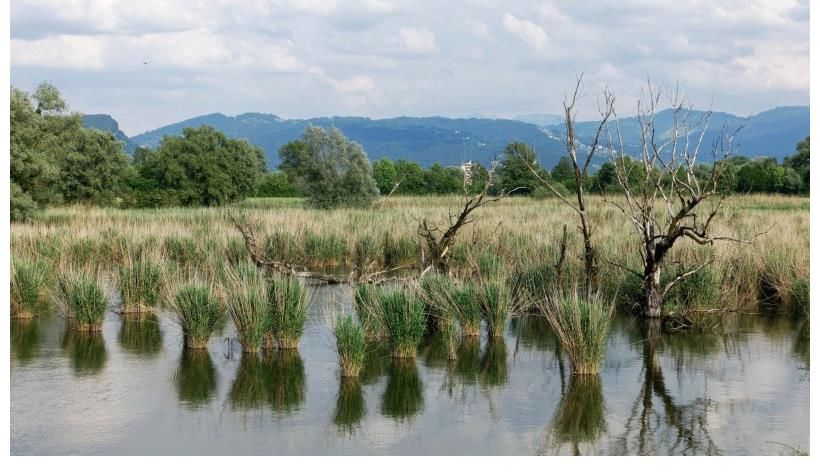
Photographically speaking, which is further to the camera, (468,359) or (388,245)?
(388,245)

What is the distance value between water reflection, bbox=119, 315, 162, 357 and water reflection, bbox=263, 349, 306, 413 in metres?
1.34

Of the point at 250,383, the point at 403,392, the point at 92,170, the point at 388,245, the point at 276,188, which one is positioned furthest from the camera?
the point at 276,188

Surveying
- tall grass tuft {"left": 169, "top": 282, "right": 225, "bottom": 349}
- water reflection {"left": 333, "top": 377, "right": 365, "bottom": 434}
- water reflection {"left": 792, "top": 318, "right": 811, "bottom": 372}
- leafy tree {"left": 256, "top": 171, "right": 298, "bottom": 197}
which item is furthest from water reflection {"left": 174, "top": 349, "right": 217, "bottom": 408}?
leafy tree {"left": 256, "top": 171, "right": 298, "bottom": 197}

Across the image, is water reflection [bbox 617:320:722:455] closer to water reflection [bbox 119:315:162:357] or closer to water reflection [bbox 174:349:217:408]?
water reflection [bbox 174:349:217:408]

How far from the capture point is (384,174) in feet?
191

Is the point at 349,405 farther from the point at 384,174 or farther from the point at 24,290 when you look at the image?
the point at 384,174

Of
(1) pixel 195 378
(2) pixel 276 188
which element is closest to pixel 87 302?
(1) pixel 195 378

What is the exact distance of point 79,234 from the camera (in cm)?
1705

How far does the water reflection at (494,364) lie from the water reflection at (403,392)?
0.61 m

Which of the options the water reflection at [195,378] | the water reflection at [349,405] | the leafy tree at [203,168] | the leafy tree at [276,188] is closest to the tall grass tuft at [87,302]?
the water reflection at [195,378]

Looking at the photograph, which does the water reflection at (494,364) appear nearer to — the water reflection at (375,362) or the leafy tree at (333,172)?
the water reflection at (375,362)

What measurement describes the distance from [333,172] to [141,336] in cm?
2152
